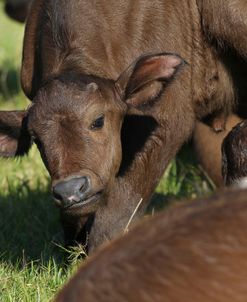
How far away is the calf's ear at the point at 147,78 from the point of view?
641cm

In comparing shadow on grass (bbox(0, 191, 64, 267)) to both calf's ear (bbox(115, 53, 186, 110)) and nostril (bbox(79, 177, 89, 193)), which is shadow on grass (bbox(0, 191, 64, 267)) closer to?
nostril (bbox(79, 177, 89, 193))

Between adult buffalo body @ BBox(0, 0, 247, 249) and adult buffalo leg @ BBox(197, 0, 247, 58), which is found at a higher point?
adult buffalo leg @ BBox(197, 0, 247, 58)

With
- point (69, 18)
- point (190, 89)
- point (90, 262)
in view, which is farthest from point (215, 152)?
point (90, 262)

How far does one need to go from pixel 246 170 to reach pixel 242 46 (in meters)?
1.01

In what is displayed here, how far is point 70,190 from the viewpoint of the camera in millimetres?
5887

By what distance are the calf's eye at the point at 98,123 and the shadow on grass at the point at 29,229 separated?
0.96 meters

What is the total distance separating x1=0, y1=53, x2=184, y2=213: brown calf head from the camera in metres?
6.00

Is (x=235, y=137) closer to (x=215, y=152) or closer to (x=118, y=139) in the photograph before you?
(x=118, y=139)

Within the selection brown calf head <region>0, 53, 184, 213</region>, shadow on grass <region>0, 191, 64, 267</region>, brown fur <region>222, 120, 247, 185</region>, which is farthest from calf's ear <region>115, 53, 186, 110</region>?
shadow on grass <region>0, 191, 64, 267</region>

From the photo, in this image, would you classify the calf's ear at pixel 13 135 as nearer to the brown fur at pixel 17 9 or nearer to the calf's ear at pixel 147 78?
the calf's ear at pixel 147 78

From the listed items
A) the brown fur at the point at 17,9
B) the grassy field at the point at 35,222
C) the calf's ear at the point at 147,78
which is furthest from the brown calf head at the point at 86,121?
the brown fur at the point at 17,9

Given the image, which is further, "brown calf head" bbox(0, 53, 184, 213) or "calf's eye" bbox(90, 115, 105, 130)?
"calf's eye" bbox(90, 115, 105, 130)

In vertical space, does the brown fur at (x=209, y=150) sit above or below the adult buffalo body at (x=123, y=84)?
below

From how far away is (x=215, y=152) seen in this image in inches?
357
